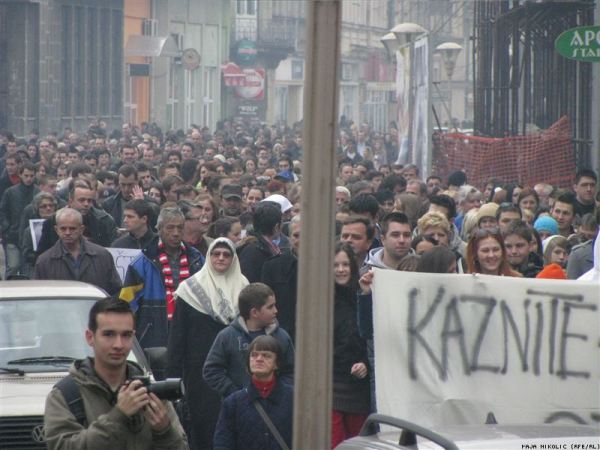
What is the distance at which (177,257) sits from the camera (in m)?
9.98

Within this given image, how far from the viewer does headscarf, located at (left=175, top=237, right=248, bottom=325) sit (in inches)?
347

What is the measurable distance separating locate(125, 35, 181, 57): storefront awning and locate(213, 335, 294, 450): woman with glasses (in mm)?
45181

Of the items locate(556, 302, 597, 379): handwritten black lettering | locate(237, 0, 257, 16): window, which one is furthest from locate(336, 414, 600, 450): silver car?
locate(237, 0, 257, 16): window

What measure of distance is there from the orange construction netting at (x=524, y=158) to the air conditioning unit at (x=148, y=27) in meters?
36.0

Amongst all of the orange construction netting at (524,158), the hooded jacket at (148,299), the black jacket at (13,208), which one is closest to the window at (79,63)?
the orange construction netting at (524,158)

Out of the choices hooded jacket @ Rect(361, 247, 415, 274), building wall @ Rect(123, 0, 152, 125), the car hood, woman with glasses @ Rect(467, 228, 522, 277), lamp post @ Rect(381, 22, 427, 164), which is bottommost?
the car hood

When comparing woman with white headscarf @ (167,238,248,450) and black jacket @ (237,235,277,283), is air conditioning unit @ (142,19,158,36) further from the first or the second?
woman with white headscarf @ (167,238,248,450)

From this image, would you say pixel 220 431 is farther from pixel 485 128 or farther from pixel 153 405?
pixel 485 128

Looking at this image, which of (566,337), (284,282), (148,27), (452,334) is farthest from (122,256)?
(148,27)

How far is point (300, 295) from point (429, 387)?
4.92 feet

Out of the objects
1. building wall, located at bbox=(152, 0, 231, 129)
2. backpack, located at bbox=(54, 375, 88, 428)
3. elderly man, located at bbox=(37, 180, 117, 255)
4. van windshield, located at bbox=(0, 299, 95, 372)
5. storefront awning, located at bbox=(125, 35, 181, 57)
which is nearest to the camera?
backpack, located at bbox=(54, 375, 88, 428)

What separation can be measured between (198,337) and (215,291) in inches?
11.4

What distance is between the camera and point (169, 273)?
982 cm

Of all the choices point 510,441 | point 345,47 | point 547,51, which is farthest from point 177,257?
point 345,47
